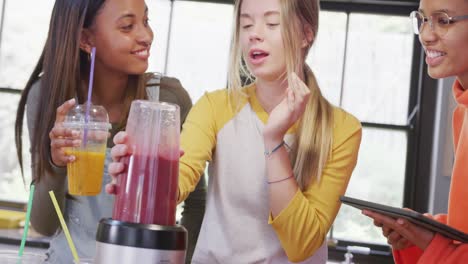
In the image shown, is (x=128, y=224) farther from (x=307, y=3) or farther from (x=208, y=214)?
(x=307, y=3)

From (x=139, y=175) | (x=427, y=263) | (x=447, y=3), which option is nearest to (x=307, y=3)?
(x=447, y=3)

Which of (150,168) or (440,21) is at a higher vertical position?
(440,21)

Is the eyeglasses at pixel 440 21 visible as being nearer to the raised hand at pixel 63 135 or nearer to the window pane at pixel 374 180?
the raised hand at pixel 63 135

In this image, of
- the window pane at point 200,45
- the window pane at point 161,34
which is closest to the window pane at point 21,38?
the window pane at point 161,34

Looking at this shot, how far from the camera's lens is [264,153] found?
6.18ft

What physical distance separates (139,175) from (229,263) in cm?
66

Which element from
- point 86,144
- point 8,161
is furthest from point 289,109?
point 8,161

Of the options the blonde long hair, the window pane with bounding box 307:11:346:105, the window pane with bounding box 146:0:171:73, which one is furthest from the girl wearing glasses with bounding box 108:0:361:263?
the window pane with bounding box 146:0:171:73

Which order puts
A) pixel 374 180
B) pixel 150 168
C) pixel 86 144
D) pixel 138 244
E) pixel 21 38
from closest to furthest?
pixel 138 244
pixel 150 168
pixel 86 144
pixel 374 180
pixel 21 38

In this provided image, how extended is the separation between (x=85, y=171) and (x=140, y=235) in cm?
52

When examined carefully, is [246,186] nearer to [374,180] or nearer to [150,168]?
[150,168]

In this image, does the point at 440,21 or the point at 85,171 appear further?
the point at 440,21

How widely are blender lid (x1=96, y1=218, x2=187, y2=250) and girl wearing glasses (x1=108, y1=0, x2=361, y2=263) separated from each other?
0.56 meters

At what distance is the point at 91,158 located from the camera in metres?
1.64
